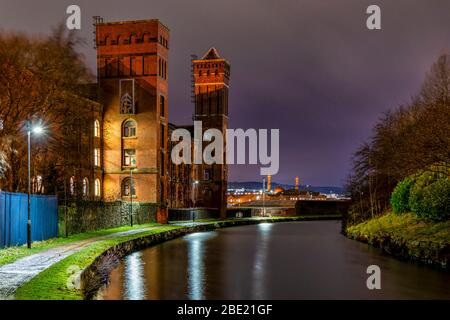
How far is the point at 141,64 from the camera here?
51250mm

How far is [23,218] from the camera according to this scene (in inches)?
976

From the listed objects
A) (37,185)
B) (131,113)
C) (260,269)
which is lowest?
(260,269)

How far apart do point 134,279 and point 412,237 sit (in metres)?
14.7

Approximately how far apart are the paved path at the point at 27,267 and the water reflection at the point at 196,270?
4688mm

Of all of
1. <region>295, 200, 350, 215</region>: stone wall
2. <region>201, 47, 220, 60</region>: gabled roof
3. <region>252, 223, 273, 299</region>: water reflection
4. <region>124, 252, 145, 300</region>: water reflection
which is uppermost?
<region>201, 47, 220, 60</region>: gabled roof

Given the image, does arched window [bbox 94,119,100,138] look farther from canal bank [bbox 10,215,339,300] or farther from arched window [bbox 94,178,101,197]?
canal bank [bbox 10,215,339,300]

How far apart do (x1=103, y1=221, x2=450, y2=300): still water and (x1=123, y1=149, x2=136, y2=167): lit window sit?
17246 millimetres

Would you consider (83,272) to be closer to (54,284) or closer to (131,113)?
(54,284)

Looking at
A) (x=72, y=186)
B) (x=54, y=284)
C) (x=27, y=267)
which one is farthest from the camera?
(x=72, y=186)

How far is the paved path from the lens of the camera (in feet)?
45.9

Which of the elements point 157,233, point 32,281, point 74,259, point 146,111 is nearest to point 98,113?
point 146,111

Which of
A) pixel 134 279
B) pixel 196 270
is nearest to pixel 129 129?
pixel 196 270

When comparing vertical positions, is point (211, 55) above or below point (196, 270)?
above

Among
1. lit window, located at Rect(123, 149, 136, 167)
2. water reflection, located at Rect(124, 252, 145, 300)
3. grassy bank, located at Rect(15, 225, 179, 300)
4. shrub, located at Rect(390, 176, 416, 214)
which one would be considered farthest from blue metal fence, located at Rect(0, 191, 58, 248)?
lit window, located at Rect(123, 149, 136, 167)
